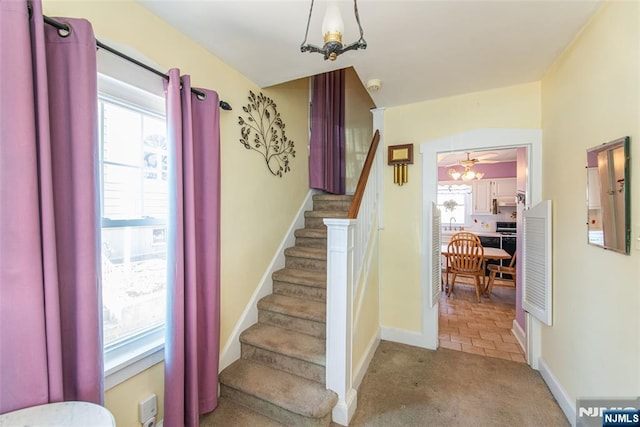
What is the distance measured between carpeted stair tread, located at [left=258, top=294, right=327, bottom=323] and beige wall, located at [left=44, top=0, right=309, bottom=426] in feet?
0.61

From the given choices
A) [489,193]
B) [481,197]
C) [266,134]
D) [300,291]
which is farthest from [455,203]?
[266,134]

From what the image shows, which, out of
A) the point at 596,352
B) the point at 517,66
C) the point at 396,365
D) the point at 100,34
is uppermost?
the point at 517,66

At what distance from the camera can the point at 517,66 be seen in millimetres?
1960

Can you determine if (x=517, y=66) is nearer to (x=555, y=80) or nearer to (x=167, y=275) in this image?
(x=555, y=80)

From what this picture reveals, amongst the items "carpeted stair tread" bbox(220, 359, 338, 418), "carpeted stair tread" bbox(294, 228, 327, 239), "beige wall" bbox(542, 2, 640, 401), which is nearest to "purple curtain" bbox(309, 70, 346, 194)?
"carpeted stair tread" bbox(294, 228, 327, 239)

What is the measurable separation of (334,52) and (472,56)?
1414 millimetres

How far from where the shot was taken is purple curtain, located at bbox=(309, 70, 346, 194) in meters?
3.07

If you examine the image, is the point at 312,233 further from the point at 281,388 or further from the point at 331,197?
the point at 281,388

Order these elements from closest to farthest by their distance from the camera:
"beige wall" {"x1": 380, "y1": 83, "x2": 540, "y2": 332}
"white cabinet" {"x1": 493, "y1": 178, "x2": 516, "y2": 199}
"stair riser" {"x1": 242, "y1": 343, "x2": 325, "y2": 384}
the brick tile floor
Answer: "stair riser" {"x1": 242, "y1": 343, "x2": 325, "y2": 384}
"beige wall" {"x1": 380, "y1": 83, "x2": 540, "y2": 332}
the brick tile floor
"white cabinet" {"x1": 493, "y1": 178, "x2": 516, "y2": 199}

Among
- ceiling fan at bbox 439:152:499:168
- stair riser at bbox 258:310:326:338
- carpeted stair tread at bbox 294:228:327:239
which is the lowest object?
stair riser at bbox 258:310:326:338

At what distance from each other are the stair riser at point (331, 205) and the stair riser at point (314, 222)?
225 millimetres

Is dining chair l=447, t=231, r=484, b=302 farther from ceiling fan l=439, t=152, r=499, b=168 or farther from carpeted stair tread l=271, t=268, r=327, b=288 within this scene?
carpeted stair tread l=271, t=268, r=327, b=288

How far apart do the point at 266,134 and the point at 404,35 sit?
1.31 meters

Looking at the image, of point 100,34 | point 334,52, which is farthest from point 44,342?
point 334,52
